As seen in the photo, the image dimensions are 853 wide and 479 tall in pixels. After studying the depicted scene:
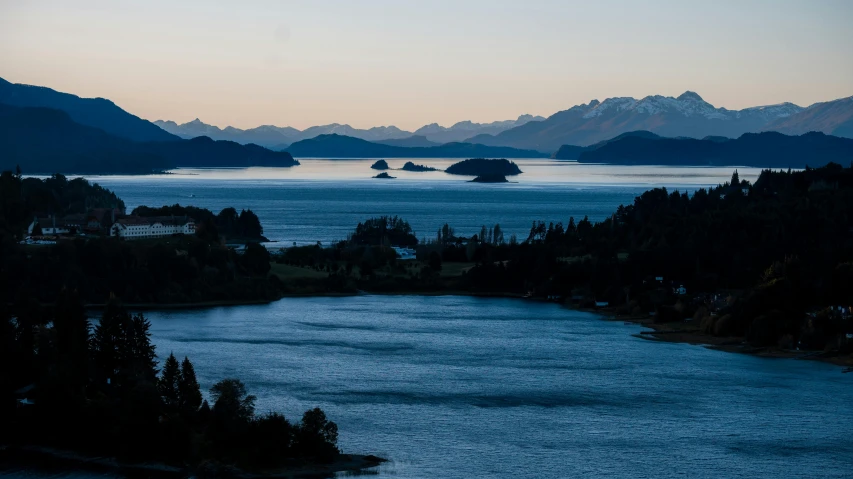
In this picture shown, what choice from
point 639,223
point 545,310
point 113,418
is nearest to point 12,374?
point 113,418

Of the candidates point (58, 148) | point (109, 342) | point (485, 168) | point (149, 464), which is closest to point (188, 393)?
point (149, 464)

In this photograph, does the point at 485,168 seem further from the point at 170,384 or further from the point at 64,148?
the point at 170,384

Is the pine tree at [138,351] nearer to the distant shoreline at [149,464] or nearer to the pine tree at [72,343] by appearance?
the pine tree at [72,343]

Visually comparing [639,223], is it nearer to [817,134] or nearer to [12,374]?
[12,374]

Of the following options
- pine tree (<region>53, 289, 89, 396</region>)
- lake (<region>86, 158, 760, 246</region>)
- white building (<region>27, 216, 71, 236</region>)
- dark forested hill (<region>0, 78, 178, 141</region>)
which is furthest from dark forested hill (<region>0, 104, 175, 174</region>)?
pine tree (<region>53, 289, 89, 396</region>)

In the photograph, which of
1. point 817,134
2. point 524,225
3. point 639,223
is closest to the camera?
point 639,223
